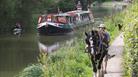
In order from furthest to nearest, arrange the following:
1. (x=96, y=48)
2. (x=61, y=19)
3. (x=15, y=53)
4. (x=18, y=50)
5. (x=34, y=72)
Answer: (x=61, y=19) < (x=18, y=50) < (x=15, y=53) < (x=34, y=72) < (x=96, y=48)

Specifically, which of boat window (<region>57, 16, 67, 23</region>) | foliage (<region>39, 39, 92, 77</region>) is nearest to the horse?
foliage (<region>39, 39, 92, 77</region>)

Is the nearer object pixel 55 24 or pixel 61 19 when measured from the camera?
pixel 55 24

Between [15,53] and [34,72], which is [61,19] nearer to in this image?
[15,53]

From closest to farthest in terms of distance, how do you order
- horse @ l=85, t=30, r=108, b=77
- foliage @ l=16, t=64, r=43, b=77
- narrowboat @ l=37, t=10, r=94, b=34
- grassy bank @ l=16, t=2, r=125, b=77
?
1. horse @ l=85, t=30, r=108, b=77
2. grassy bank @ l=16, t=2, r=125, b=77
3. foliage @ l=16, t=64, r=43, b=77
4. narrowboat @ l=37, t=10, r=94, b=34

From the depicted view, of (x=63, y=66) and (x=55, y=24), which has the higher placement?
(x=63, y=66)

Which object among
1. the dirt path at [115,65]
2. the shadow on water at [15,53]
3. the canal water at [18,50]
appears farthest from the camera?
the canal water at [18,50]

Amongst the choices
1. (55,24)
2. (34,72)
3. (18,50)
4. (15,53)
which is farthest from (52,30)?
(34,72)

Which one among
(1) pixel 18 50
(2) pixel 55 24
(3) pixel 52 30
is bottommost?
(3) pixel 52 30

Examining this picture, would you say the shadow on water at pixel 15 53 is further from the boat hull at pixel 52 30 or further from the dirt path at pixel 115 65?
the dirt path at pixel 115 65

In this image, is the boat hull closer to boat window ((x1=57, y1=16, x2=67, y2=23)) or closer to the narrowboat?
the narrowboat

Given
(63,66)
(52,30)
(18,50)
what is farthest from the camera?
(52,30)

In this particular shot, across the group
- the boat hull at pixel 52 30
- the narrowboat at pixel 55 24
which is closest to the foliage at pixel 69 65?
the boat hull at pixel 52 30

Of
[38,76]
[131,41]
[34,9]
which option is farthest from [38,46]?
[131,41]

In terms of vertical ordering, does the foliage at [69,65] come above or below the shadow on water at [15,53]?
above
